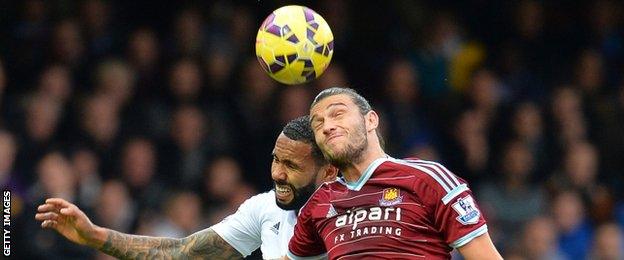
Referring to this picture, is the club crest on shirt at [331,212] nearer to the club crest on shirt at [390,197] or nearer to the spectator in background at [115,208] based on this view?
the club crest on shirt at [390,197]

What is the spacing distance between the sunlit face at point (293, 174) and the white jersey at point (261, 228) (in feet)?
0.61

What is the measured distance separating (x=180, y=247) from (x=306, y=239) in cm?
93

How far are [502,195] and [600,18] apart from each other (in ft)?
8.17

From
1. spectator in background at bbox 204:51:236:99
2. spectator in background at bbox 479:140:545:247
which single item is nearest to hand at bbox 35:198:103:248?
spectator in background at bbox 204:51:236:99

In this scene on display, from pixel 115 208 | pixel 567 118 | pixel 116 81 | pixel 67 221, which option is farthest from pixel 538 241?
pixel 67 221

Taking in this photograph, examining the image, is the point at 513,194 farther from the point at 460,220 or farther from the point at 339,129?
the point at 460,220

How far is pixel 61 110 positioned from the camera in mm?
9555

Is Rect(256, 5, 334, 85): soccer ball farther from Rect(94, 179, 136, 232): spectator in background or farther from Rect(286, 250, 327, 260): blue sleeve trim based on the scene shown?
Rect(94, 179, 136, 232): spectator in background

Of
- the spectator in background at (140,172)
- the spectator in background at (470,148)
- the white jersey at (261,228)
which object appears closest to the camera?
the white jersey at (261,228)

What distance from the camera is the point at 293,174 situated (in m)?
5.85

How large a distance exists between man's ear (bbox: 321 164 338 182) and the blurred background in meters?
3.25

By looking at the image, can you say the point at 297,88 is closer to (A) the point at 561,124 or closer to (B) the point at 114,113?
(B) the point at 114,113

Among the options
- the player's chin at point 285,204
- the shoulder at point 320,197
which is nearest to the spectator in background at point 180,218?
the player's chin at point 285,204

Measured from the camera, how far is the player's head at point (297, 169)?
585 centimetres
